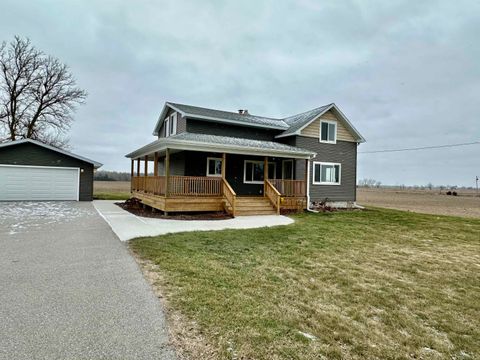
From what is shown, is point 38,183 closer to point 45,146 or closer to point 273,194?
point 45,146

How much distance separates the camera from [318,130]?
1773 centimetres

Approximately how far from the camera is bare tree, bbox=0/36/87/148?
24.0 m

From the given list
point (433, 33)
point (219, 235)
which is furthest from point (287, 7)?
point (219, 235)

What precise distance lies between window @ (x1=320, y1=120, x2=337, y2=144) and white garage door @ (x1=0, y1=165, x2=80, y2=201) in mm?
16139

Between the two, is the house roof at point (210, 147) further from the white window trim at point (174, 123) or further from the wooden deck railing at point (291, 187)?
the white window trim at point (174, 123)

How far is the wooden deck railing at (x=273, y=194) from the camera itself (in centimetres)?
1346

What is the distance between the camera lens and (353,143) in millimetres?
19109

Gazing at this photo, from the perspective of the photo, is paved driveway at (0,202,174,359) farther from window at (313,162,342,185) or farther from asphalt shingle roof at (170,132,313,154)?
window at (313,162,342,185)

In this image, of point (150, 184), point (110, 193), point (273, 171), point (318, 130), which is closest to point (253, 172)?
point (273, 171)

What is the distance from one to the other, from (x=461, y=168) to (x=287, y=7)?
52.0 meters

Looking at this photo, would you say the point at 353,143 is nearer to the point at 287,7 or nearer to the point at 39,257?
the point at 287,7

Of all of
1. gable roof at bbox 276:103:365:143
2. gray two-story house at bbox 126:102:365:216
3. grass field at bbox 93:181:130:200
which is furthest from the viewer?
grass field at bbox 93:181:130:200

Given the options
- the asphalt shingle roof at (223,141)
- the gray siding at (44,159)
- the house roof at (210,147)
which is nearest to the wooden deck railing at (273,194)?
the house roof at (210,147)

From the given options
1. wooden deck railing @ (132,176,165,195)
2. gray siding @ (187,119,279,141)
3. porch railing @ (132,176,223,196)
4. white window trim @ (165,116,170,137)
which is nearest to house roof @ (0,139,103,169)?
wooden deck railing @ (132,176,165,195)
